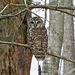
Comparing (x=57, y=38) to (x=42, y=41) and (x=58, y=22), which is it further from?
(x=42, y=41)

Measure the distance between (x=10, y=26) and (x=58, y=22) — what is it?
2.84 meters

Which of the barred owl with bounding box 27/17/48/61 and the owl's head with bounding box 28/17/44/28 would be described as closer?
the barred owl with bounding box 27/17/48/61

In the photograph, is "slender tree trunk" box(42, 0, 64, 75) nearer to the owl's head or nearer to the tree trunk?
the tree trunk

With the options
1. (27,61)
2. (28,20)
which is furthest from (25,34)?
(27,61)

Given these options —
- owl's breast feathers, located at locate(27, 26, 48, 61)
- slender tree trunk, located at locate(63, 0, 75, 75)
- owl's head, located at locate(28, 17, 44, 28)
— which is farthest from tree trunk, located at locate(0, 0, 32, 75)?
slender tree trunk, located at locate(63, 0, 75, 75)

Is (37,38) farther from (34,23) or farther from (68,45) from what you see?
(68,45)

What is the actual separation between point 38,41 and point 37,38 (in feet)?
0.24

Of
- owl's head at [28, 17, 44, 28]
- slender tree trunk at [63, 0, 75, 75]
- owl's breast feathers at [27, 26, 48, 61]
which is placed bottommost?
slender tree trunk at [63, 0, 75, 75]

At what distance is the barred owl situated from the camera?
3.79 meters

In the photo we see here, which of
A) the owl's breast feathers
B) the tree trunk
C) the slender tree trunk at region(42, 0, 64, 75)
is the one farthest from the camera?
the slender tree trunk at region(42, 0, 64, 75)

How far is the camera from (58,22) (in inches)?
264

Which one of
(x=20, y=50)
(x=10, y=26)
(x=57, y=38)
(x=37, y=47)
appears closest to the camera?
(x=37, y=47)

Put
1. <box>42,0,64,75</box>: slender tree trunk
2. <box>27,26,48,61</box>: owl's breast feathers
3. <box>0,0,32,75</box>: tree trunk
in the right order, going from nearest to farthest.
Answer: <box>27,26,48,61</box>: owl's breast feathers → <box>0,0,32,75</box>: tree trunk → <box>42,0,64,75</box>: slender tree trunk

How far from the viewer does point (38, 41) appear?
12.8 ft
